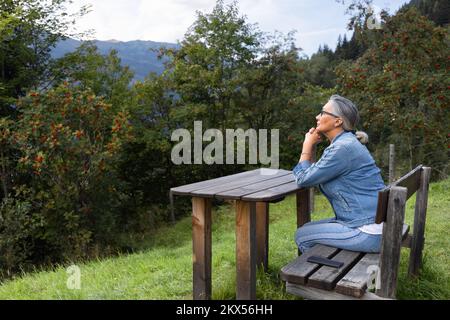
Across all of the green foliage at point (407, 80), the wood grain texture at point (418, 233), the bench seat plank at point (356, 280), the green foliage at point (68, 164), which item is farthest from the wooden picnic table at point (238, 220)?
the green foliage at point (407, 80)

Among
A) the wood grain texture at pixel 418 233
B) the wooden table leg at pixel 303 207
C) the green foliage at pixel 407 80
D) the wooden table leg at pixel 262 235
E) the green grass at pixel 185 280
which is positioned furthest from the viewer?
the green foliage at pixel 407 80

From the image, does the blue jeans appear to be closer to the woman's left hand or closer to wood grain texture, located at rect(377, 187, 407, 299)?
wood grain texture, located at rect(377, 187, 407, 299)

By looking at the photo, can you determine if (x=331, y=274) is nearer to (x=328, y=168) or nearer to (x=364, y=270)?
(x=364, y=270)

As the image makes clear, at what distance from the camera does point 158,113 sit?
17422 millimetres

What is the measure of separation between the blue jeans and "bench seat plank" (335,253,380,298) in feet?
0.64

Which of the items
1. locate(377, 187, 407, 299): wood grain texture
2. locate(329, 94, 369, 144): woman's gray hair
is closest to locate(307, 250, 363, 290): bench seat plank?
locate(377, 187, 407, 299): wood grain texture

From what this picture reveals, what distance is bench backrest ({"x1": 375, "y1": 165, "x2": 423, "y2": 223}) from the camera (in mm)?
2602

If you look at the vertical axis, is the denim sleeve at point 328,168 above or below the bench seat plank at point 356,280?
above

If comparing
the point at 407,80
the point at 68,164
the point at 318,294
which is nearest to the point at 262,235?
the point at 318,294

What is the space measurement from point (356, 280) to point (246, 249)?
84 centimetres

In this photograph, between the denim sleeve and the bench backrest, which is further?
the denim sleeve

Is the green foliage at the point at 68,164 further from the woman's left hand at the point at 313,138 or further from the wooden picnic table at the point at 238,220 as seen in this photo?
the woman's left hand at the point at 313,138

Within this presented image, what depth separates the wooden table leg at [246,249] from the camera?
3172 millimetres
